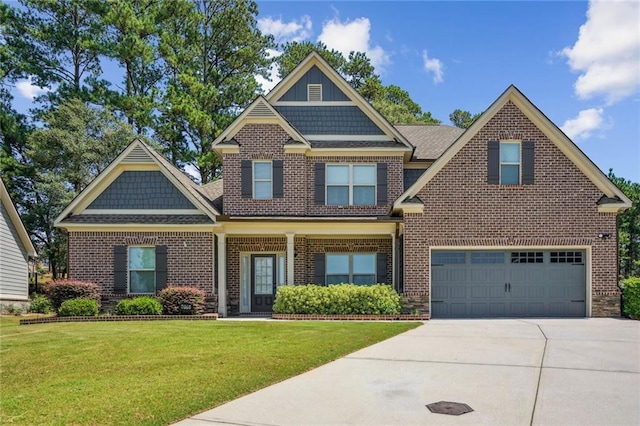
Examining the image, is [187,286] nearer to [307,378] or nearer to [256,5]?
[307,378]

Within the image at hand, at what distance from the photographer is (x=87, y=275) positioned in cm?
1738

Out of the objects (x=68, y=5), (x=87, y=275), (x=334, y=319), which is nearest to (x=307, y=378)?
(x=334, y=319)

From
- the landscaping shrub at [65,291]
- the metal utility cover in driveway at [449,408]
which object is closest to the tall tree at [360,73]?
the landscaping shrub at [65,291]

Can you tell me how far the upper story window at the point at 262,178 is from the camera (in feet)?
61.3

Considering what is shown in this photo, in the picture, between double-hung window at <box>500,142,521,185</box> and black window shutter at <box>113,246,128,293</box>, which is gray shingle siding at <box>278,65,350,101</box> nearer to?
double-hung window at <box>500,142,521,185</box>

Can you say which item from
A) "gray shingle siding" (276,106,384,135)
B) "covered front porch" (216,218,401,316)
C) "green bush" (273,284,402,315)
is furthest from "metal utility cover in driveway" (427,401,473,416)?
"gray shingle siding" (276,106,384,135)

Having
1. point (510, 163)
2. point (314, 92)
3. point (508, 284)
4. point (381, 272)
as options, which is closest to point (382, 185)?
point (381, 272)

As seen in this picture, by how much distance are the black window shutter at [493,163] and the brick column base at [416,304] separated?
4231 mm

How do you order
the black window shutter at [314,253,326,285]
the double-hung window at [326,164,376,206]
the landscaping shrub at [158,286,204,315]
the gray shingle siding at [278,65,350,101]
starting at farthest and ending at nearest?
the gray shingle siding at [278,65,350,101], the double-hung window at [326,164,376,206], the black window shutter at [314,253,326,285], the landscaping shrub at [158,286,204,315]

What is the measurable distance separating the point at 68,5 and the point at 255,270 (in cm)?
2425

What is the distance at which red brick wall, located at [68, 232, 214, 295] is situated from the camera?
17.3 m

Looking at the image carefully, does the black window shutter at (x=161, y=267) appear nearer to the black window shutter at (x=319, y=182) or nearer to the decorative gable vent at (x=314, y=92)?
the black window shutter at (x=319, y=182)

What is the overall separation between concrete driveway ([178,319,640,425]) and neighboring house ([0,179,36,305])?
17.8m

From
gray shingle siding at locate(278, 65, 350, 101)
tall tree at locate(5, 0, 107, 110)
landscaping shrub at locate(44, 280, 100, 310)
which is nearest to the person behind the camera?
landscaping shrub at locate(44, 280, 100, 310)
